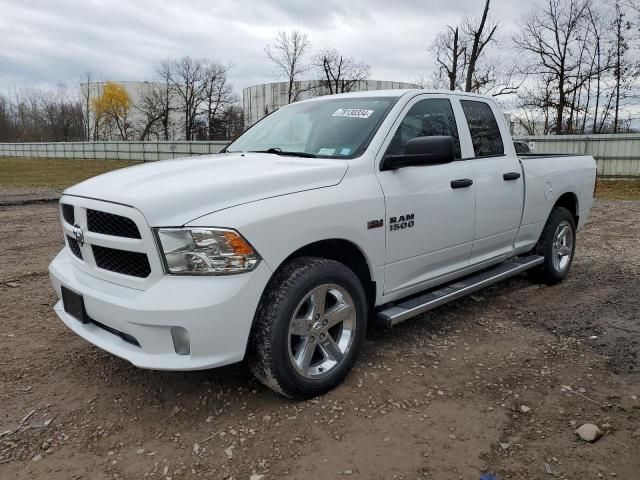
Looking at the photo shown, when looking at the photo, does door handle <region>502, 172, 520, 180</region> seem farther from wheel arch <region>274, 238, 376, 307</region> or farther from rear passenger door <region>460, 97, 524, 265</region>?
wheel arch <region>274, 238, 376, 307</region>

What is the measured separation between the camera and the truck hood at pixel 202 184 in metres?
2.70

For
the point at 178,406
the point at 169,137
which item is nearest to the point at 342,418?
the point at 178,406

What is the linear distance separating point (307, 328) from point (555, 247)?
3.66 metres

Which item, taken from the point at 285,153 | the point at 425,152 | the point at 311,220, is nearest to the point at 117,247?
the point at 311,220

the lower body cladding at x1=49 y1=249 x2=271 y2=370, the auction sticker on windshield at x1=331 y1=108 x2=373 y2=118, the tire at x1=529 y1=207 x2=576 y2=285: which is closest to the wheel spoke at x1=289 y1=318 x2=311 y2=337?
the lower body cladding at x1=49 y1=249 x2=271 y2=370

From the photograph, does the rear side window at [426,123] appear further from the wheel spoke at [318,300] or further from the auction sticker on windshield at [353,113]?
the wheel spoke at [318,300]

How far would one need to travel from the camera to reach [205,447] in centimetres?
274

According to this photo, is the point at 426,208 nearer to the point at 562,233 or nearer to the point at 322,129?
the point at 322,129

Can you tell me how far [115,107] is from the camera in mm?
70938

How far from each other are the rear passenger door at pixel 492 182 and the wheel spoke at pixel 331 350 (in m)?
1.69

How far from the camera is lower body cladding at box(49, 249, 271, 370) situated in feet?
8.57

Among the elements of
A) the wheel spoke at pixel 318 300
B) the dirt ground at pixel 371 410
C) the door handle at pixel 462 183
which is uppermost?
the door handle at pixel 462 183

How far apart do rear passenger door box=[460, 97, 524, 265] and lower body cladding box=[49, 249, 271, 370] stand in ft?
7.48

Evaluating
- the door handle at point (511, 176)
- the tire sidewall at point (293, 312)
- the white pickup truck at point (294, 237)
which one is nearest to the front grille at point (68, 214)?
the white pickup truck at point (294, 237)
